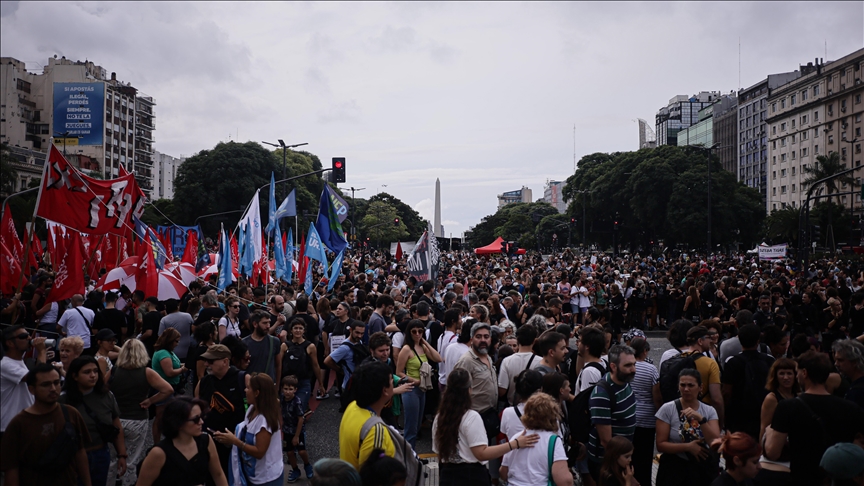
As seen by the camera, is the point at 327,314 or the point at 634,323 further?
the point at 634,323

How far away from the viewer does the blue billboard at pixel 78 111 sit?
72.7 meters

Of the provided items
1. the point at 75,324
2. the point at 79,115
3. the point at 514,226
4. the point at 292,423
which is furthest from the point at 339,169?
the point at 514,226

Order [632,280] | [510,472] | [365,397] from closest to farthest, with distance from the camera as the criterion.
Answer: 1. [365,397]
2. [510,472]
3. [632,280]

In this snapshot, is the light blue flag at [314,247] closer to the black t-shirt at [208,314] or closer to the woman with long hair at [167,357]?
the black t-shirt at [208,314]

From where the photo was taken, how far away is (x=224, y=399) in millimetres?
5645

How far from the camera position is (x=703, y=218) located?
55531mm

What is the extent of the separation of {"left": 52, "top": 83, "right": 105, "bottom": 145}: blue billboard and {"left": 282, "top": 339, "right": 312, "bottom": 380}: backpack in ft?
239

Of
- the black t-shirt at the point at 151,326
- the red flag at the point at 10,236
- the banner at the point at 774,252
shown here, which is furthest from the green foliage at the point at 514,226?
the black t-shirt at the point at 151,326

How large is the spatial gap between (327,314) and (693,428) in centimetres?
624

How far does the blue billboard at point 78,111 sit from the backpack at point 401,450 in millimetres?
76683

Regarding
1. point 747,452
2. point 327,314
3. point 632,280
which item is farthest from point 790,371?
point 632,280

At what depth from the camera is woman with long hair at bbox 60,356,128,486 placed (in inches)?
209

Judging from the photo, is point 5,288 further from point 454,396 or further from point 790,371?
point 790,371

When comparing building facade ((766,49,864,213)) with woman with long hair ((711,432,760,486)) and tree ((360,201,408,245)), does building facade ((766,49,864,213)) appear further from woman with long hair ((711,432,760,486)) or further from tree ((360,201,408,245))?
woman with long hair ((711,432,760,486))
